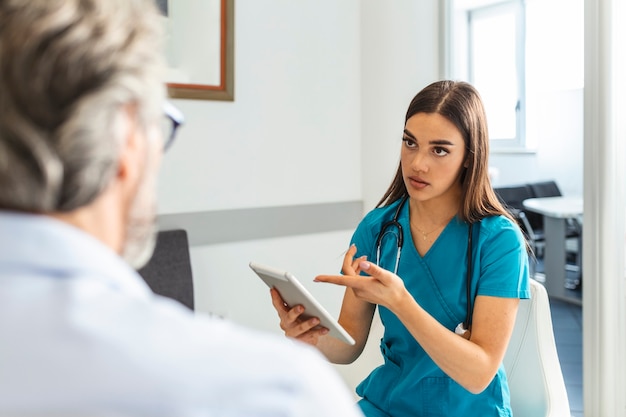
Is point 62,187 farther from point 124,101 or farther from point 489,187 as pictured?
point 489,187

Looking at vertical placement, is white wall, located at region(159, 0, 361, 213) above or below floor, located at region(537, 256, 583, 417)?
above

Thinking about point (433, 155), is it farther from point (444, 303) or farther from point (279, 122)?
point (279, 122)

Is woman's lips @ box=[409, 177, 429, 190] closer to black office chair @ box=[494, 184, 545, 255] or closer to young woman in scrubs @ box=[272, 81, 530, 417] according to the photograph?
young woman in scrubs @ box=[272, 81, 530, 417]

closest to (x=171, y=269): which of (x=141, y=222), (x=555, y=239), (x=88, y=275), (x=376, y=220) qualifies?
(x=376, y=220)

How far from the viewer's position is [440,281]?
1.53 metres

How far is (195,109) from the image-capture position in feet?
7.93

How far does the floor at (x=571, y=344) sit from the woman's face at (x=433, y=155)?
1539 millimetres

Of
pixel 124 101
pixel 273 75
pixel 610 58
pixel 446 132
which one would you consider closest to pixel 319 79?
pixel 273 75

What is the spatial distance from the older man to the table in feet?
12.8

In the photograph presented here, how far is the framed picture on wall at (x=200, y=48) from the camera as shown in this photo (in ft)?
7.72

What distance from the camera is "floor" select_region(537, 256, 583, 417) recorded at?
2750 millimetres

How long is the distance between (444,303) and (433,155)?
1.15ft

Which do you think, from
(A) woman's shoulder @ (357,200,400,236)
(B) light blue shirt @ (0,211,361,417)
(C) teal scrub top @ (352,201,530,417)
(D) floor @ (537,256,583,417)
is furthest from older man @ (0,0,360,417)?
(D) floor @ (537,256,583,417)

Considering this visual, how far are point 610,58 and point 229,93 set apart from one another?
1.37 metres
